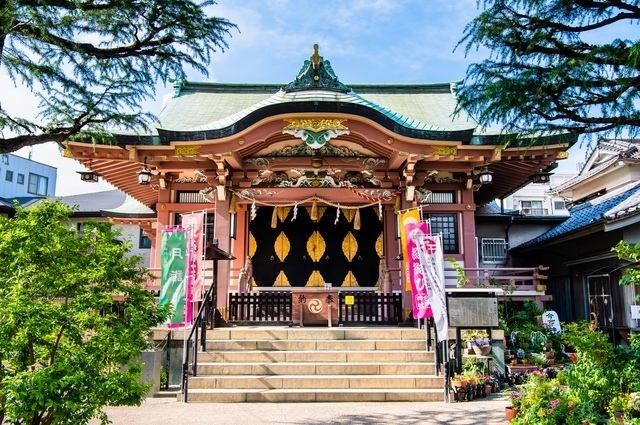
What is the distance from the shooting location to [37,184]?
4084 cm

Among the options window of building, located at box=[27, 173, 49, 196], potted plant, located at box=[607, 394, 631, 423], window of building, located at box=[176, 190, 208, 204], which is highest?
window of building, located at box=[27, 173, 49, 196]

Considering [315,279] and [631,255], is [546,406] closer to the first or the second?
[631,255]

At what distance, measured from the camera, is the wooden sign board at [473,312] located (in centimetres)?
1025

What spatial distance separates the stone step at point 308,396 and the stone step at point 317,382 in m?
0.24

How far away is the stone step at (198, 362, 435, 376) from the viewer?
948 centimetres

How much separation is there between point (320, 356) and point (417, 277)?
274cm

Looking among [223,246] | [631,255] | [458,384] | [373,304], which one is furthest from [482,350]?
[223,246]

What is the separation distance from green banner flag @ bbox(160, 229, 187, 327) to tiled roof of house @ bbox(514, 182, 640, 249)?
10423 millimetres

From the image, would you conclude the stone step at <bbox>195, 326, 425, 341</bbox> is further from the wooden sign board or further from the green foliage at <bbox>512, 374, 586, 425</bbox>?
the green foliage at <bbox>512, 374, 586, 425</bbox>

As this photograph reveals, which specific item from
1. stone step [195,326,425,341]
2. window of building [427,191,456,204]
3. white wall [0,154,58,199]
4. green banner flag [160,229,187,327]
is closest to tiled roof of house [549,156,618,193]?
window of building [427,191,456,204]

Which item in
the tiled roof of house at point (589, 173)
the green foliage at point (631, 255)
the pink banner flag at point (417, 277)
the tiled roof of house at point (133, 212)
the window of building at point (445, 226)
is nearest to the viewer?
the green foliage at point (631, 255)

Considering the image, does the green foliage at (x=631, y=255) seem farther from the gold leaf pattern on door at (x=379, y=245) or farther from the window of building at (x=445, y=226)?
the gold leaf pattern on door at (x=379, y=245)

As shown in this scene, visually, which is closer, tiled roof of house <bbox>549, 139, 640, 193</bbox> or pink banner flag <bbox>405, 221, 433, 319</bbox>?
pink banner flag <bbox>405, 221, 433, 319</bbox>

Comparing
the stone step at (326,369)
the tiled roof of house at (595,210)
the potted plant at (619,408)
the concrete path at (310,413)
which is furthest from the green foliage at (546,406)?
the tiled roof of house at (595,210)
